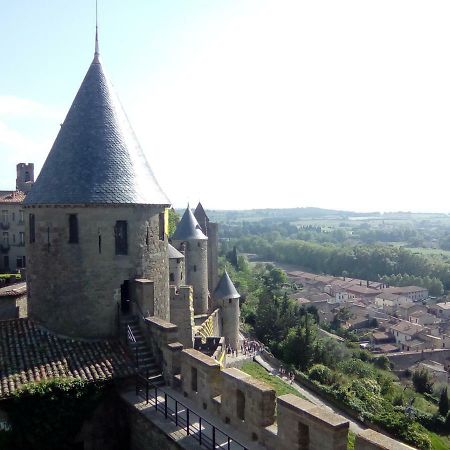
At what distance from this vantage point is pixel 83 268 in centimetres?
1548

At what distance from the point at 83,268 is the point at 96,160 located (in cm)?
350

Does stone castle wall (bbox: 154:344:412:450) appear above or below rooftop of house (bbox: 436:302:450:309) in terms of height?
above

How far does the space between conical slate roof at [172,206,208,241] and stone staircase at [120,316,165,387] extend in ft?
88.5

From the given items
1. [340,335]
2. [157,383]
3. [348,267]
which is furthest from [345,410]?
[348,267]

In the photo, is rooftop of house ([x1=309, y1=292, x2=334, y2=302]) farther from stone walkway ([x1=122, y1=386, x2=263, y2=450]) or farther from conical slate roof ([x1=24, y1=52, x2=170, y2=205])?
stone walkway ([x1=122, y1=386, x2=263, y2=450])

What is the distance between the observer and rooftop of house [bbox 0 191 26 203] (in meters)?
45.4

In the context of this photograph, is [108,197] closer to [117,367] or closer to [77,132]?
[77,132]

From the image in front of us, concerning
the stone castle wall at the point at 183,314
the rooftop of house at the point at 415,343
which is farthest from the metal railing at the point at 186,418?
the rooftop of house at the point at 415,343

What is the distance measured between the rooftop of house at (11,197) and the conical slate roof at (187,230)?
14891mm

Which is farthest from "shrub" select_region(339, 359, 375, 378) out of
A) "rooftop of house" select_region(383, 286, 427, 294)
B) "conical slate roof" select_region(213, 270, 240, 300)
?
"rooftop of house" select_region(383, 286, 427, 294)

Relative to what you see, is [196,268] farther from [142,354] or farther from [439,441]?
[142,354]

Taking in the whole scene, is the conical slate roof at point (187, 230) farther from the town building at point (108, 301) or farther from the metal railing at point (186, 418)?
the metal railing at point (186, 418)

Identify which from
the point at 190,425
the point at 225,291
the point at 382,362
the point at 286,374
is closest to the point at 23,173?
the point at 225,291

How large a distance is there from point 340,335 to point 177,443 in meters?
79.0
